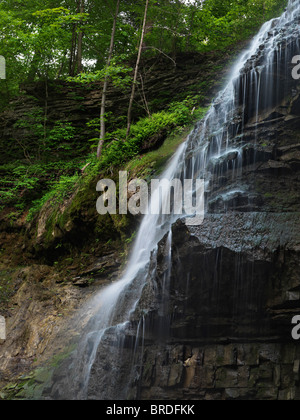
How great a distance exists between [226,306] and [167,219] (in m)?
2.71

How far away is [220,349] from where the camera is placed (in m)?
5.24

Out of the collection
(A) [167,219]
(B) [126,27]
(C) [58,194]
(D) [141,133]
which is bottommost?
(A) [167,219]

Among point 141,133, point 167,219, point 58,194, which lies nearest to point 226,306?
point 167,219

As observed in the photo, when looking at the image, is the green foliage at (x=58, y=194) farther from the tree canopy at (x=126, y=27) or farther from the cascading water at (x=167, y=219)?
the tree canopy at (x=126, y=27)

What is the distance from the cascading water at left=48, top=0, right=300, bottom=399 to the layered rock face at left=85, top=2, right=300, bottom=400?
0.03m

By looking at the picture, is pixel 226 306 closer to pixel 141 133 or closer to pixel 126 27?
pixel 141 133

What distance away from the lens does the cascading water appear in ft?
18.8

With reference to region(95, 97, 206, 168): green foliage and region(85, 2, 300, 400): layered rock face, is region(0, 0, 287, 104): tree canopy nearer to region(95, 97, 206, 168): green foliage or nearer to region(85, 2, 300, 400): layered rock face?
region(95, 97, 206, 168): green foliage

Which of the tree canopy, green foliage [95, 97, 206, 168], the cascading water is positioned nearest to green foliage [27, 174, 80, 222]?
green foliage [95, 97, 206, 168]

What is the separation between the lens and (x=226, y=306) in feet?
17.3

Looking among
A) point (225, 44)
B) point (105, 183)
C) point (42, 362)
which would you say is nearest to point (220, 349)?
point (42, 362)

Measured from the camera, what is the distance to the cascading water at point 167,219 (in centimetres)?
573

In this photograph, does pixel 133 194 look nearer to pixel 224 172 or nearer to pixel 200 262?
pixel 224 172

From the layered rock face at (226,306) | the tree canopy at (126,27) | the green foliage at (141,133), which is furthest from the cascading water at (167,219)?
the tree canopy at (126,27)
